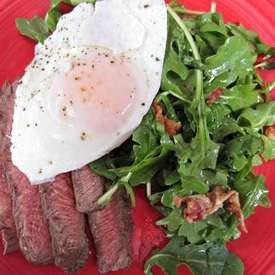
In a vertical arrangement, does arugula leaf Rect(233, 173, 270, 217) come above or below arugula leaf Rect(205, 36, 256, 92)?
below

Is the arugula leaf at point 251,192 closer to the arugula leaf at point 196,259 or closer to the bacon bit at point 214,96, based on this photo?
the arugula leaf at point 196,259

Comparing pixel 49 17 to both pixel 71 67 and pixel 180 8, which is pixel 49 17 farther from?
pixel 180 8

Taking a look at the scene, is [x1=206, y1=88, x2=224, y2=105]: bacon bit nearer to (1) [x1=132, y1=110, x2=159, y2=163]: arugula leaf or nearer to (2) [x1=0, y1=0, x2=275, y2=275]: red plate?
(1) [x1=132, y1=110, x2=159, y2=163]: arugula leaf

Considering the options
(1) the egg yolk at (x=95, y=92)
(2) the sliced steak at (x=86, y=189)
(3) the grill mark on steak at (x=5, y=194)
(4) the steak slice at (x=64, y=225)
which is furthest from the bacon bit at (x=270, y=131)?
(3) the grill mark on steak at (x=5, y=194)

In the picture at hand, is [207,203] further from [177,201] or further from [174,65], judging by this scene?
[174,65]

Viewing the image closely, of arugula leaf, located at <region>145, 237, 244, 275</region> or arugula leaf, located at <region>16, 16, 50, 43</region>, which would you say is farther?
arugula leaf, located at <region>16, 16, 50, 43</region>

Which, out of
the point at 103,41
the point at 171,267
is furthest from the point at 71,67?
the point at 171,267

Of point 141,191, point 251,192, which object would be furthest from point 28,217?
point 251,192

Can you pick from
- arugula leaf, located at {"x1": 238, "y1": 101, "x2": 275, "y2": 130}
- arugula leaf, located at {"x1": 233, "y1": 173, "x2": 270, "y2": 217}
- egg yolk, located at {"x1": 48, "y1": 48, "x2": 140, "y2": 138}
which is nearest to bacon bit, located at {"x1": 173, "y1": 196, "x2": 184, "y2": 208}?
arugula leaf, located at {"x1": 233, "y1": 173, "x2": 270, "y2": 217}
